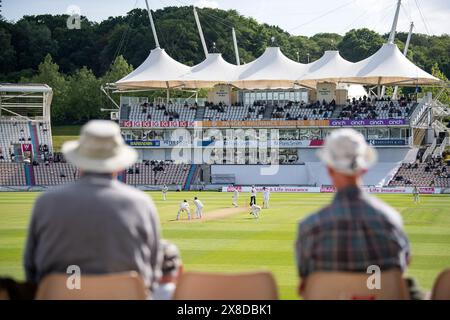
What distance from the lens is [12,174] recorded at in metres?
66.8

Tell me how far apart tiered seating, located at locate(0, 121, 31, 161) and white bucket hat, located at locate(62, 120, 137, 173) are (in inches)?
2746

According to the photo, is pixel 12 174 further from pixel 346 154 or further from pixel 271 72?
pixel 346 154

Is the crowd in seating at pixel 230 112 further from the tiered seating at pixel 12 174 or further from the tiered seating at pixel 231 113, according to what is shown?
the tiered seating at pixel 12 174

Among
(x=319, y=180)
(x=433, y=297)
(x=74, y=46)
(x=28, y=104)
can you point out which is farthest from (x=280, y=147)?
(x=433, y=297)

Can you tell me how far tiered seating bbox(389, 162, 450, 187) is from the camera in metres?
61.9

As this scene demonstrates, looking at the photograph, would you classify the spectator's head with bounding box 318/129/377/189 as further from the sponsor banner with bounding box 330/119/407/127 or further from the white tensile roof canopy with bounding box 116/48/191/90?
the white tensile roof canopy with bounding box 116/48/191/90

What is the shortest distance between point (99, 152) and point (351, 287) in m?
2.01

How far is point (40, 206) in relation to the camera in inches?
235

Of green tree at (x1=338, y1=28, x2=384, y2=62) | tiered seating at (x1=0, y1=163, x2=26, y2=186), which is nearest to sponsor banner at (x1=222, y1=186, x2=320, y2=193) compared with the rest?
tiered seating at (x1=0, y1=163, x2=26, y2=186)

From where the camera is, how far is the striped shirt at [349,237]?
605cm

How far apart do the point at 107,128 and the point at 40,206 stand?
0.74 m

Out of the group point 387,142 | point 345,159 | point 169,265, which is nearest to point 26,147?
point 387,142

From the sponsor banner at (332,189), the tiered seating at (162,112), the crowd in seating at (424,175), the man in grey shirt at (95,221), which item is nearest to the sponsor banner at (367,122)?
the crowd in seating at (424,175)
